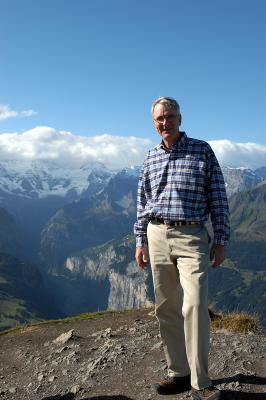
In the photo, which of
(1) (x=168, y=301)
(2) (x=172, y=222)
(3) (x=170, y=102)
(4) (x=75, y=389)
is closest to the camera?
(2) (x=172, y=222)

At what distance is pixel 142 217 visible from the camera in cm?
909

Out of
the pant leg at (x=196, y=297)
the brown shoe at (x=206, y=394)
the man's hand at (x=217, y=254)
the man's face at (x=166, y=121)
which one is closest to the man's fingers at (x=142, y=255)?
the pant leg at (x=196, y=297)

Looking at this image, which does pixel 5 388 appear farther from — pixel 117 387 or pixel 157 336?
pixel 157 336

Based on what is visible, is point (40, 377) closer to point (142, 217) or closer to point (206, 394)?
point (206, 394)

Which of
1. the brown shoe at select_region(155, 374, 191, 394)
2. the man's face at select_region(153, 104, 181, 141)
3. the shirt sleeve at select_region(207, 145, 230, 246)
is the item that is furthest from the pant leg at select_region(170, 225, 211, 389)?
the man's face at select_region(153, 104, 181, 141)

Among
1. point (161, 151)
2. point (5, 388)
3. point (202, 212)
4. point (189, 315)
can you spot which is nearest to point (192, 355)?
point (189, 315)

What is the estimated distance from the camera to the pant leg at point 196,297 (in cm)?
773

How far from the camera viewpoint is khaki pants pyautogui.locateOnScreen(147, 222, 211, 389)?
25.4 ft

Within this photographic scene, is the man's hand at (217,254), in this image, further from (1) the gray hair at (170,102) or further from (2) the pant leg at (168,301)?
(1) the gray hair at (170,102)

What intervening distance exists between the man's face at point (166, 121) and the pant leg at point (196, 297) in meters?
1.72

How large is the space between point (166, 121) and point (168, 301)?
3.34 m

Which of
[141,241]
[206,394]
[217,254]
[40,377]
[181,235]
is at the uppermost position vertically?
[181,235]

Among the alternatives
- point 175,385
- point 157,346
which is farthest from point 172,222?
point 157,346

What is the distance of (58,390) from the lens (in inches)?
411
